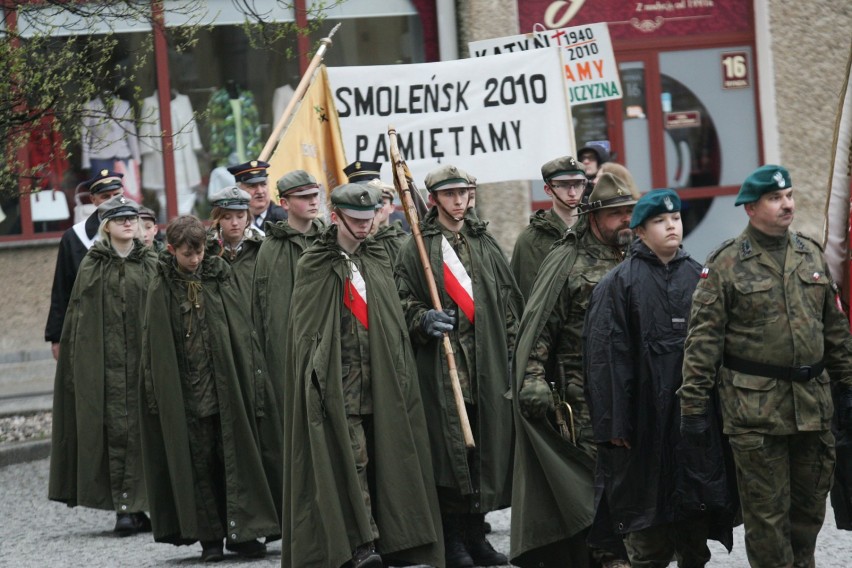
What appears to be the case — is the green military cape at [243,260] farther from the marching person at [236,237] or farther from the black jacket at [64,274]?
the black jacket at [64,274]

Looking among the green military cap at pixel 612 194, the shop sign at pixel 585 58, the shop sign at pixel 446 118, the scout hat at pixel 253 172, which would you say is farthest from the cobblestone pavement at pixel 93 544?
the shop sign at pixel 585 58

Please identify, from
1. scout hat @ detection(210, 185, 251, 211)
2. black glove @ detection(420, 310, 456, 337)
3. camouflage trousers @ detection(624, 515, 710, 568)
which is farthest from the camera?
scout hat @ detection(210, 185, 251, 211)

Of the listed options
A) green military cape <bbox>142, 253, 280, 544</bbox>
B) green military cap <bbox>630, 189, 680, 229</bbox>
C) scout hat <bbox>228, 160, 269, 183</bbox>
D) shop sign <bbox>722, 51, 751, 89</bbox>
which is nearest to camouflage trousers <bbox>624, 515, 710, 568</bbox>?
green military cap <bbox>630, 189, 680, 229</bbox>

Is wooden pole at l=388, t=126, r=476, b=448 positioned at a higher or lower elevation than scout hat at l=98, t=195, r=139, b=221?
lower

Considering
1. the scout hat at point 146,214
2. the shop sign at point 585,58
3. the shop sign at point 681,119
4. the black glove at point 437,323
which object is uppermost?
the shop sign at point 585,58

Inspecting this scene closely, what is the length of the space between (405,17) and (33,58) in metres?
4.79

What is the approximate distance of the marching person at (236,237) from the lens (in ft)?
30.6

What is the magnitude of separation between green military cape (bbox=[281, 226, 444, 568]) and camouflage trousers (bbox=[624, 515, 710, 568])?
1.18 metres

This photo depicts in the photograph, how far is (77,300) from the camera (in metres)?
10.3

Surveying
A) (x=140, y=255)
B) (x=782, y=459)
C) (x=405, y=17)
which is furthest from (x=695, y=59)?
(x=782, y=459)

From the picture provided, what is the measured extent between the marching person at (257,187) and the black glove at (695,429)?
4430 millimetres

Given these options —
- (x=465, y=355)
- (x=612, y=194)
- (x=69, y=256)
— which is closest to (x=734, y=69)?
(x=69, y=256)

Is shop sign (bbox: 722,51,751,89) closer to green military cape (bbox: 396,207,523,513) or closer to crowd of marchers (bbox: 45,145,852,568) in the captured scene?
crowd of marchers (bbox: 45,145,852,568)

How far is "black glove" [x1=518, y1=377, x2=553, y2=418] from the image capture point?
7281 mm
